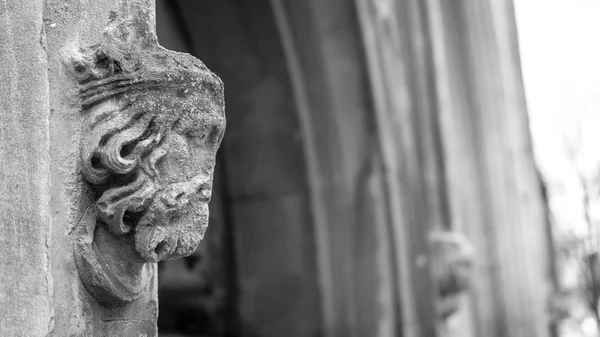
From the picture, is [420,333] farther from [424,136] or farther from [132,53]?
[132,53]

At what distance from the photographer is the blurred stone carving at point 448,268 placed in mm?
5645

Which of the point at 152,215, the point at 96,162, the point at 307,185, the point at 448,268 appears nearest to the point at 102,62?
the point at 96,162

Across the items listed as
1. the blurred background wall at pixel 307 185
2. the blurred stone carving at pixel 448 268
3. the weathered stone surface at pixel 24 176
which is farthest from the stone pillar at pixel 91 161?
the blurred stone carving at pixel 448 268

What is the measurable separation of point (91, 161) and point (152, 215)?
0.51 feet

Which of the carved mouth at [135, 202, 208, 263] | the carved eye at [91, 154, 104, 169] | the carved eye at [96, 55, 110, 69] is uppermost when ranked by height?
the carved eye at [96, 55, 110, 69]

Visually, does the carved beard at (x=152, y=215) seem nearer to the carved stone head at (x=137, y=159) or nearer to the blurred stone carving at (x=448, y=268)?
the carved stone head at (x=137, y=159)

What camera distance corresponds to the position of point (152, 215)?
5.66ft

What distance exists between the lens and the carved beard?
1.73m

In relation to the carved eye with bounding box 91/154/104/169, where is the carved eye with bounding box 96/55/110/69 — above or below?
above

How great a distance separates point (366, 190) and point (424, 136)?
1.12m

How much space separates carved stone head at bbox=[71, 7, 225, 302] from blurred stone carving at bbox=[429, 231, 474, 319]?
3913mm

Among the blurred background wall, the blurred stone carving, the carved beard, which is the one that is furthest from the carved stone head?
the blurred stone carving

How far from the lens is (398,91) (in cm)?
527

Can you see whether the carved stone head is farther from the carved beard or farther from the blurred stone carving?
the blurred stone carving
